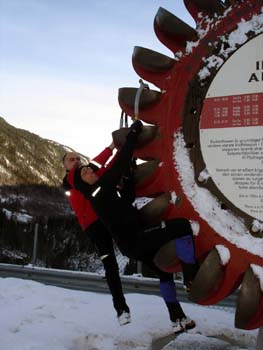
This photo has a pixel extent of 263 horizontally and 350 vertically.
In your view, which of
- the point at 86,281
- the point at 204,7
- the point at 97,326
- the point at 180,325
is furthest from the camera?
the point at 86,281

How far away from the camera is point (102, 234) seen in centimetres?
373

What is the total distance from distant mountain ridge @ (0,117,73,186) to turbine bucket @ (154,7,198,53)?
49877mm

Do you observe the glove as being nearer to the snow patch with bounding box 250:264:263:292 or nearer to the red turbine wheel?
the red turbine wheel

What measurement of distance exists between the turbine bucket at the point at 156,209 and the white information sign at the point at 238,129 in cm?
32

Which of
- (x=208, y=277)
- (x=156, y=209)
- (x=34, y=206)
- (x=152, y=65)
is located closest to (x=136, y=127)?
(x=152, y=65)

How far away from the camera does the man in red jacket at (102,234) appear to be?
3.60 metres

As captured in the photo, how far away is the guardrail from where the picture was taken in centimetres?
498

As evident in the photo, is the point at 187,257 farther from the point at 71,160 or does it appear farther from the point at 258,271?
the point at 71,160

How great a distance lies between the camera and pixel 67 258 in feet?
42.0

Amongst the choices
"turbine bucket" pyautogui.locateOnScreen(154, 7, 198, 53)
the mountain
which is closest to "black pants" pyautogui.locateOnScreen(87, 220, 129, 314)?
"turbine bucket" pyautogui.locateOnScreen(154, 7, 198, 53)

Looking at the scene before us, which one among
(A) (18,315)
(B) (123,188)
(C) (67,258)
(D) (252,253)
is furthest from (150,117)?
(C) (67,258)

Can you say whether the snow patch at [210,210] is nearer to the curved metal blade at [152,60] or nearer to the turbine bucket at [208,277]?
the turbine bucket at [208,277]

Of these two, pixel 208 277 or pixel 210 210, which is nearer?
pixel 208 277

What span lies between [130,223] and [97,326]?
1.23 m
